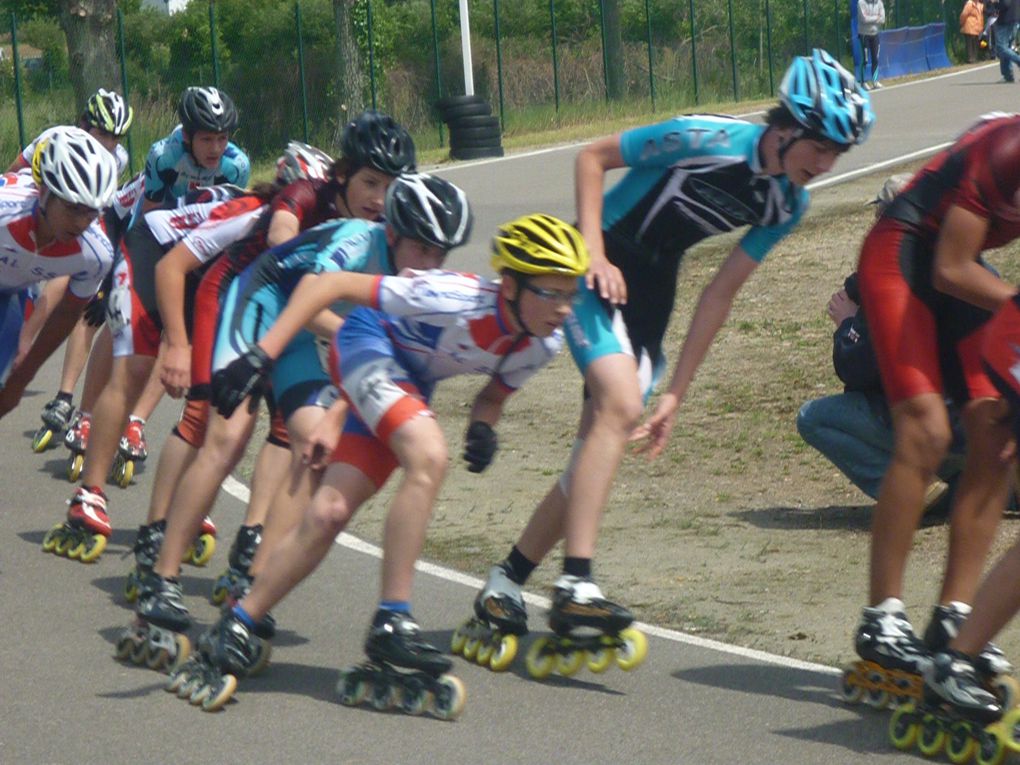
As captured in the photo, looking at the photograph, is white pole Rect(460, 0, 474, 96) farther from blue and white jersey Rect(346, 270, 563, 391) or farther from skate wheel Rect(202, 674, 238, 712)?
skate wheel Rect(202, 674, 238, 712)

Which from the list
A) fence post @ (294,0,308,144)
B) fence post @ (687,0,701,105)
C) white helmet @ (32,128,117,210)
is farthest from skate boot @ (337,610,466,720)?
fence post @ (687,0,701,105)

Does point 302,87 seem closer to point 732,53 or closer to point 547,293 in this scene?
point 732,53

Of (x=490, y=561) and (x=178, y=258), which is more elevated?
(x=178, y=258)

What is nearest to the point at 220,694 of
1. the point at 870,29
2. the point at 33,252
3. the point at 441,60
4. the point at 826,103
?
the point at 826,103

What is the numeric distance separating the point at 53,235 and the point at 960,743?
488 centimetres

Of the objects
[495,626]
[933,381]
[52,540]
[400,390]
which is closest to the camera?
[933,381]

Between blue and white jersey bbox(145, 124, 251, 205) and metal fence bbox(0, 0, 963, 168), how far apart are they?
1930cm

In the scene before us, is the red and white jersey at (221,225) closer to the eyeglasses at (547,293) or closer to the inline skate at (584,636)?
the eyeglasses at (547,293)

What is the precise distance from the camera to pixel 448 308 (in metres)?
5.79

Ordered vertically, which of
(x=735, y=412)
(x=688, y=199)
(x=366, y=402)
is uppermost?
(x=688, y=199)

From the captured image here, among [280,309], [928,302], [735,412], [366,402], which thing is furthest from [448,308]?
[735,412]

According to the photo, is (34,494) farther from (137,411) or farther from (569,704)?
(569,704)

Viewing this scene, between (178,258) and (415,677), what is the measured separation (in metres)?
2.36

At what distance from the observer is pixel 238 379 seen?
5.57 m
